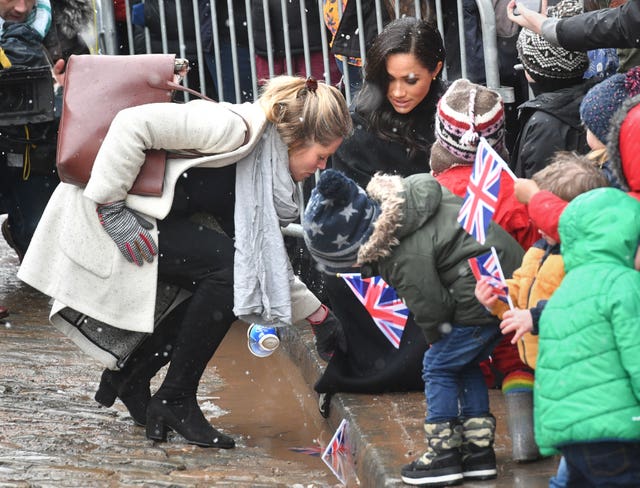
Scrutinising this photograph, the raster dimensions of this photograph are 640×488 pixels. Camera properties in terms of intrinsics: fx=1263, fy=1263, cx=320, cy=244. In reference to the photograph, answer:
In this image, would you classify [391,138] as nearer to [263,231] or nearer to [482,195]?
[263,231]

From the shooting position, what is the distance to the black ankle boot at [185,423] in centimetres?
541

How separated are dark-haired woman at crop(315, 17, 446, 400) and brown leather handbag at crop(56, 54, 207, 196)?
950 millimetres

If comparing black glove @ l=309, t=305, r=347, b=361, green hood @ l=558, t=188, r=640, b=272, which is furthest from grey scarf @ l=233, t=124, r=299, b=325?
green hood @ l=558, t=188, r=640, b=272

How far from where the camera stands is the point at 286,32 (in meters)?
7.32

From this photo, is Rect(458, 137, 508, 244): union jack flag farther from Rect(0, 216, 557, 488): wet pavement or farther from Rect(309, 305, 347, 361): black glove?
Rect(309, 305, 347, 361): black glove

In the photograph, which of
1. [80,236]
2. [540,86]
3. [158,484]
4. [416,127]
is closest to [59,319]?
[80,236]

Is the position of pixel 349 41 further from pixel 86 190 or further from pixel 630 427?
pixel 630 427

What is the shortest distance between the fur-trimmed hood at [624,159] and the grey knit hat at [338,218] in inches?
32.9

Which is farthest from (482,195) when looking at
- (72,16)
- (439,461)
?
(72,16)

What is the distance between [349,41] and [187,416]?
244 cm

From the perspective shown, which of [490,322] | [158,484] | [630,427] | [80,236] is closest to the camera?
[630,427]

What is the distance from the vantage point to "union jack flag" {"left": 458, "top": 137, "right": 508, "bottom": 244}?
4.17 metres

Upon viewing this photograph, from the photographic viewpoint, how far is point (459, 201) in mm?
4461

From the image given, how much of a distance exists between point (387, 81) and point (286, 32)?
63.1 inches
